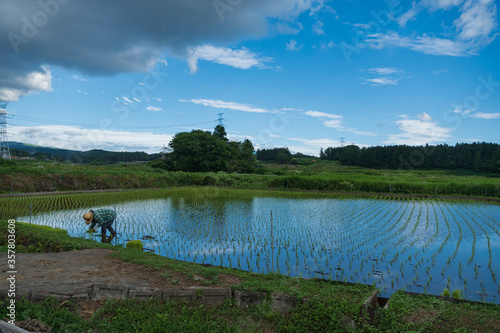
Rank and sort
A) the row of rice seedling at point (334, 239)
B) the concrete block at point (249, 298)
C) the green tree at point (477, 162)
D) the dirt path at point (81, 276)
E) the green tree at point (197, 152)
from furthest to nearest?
the green tree at point (477, 162)
the green tree at point (197, 152)
the row of rice seedling at point (334, 239)
the dirt path at point (81, 276)
the concrete block at point (249, 298)

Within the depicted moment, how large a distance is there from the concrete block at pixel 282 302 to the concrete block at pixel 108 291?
2.38 metres

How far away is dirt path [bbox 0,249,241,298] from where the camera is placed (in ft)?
16.1

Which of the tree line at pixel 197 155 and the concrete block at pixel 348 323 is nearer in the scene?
the concrete block at pixel 348 323

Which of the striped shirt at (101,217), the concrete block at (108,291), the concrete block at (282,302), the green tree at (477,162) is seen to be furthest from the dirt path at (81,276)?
the green tree at (477,162)

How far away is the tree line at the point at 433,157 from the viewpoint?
5100cm

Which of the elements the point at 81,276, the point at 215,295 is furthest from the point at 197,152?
the point at 215,295

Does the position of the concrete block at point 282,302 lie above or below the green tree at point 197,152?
below

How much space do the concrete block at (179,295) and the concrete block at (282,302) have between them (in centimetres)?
128

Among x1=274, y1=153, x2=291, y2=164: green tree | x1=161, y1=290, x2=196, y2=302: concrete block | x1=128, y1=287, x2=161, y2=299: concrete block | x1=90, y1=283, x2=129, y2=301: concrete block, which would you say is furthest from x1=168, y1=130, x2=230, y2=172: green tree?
x1=161, y1=290, x2=196, y2=302: concrete block

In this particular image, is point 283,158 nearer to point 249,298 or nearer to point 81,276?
point 81,276

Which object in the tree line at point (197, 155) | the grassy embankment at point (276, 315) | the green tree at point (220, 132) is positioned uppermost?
the green tree at point (220, 132)

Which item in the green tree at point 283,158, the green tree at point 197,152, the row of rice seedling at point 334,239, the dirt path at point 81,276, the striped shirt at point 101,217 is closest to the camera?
the dirt path at point 81,276

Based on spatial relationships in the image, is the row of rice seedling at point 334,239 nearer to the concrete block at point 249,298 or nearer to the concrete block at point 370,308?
the concrete block at point 370,308

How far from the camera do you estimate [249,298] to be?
4820mm
